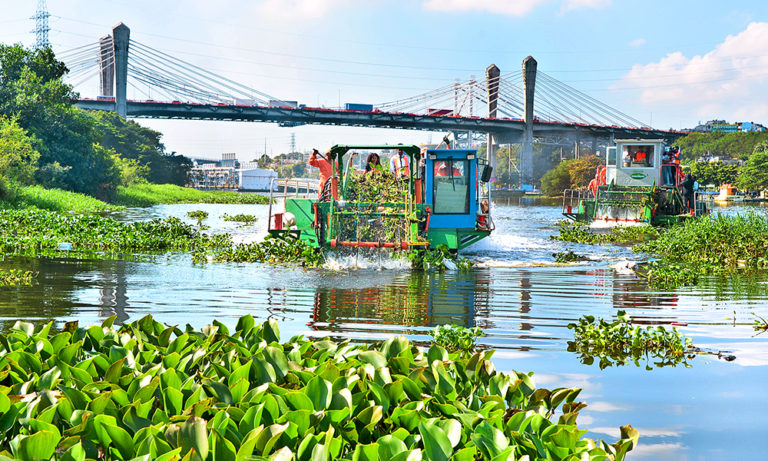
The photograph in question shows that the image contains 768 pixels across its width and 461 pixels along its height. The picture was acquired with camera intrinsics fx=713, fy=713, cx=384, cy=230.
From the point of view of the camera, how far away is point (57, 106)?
144 ft

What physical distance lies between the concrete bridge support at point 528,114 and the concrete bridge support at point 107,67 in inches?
1831

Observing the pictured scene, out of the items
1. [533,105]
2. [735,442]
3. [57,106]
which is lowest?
[735,442]

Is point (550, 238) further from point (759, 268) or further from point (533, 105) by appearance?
point (533, 105)

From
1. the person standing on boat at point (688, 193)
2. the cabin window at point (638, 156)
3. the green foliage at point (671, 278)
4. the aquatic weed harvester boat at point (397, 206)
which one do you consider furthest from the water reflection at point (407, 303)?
the cabin window at point (638, 156)

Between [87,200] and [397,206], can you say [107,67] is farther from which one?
[397,206]

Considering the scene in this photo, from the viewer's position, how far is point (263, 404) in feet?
9.37

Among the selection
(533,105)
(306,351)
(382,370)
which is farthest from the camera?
(533,105)

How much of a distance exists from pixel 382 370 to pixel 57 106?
45922 millimetres

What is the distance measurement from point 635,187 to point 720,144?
11079 centimetres

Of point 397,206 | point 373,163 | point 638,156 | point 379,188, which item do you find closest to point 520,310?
point 397,206

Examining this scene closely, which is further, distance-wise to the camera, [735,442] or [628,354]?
[628,354]

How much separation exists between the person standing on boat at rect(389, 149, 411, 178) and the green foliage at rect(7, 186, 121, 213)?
2062 cm

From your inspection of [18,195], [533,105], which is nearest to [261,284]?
[18,195]

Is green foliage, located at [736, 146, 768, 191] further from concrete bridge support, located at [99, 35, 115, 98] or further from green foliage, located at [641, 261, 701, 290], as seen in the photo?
green foliage, located at [641, 261, 701, 290]
